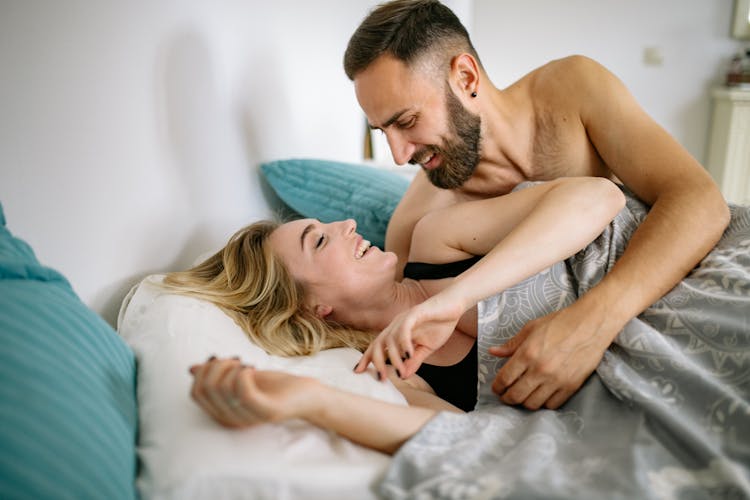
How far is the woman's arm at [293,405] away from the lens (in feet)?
2.47

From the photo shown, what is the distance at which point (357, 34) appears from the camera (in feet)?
4.70

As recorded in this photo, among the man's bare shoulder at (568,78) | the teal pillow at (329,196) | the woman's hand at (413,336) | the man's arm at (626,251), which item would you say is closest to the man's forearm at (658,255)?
the man's arm at (626,251)

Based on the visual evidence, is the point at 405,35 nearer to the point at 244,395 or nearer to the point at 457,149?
the point at 457,149

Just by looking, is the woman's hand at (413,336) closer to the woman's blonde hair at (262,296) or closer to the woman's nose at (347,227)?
the woman's blonde hair at (262,296)

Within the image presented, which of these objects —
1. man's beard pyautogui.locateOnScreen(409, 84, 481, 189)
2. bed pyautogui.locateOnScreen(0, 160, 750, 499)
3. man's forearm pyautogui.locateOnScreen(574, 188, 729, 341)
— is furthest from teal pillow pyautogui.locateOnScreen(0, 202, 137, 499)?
man's beard pyautogui.locateOnScreen(409, 84, 481, 189)

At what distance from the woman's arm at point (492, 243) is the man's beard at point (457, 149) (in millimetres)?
206

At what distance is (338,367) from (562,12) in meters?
3.54

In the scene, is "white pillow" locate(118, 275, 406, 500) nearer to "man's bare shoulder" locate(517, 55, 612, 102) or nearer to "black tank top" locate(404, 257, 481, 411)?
"black tank top" locate(404, 257, 481, 411)

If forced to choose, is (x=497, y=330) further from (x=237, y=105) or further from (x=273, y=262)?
(x=237, y=105)

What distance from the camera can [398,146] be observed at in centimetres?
143

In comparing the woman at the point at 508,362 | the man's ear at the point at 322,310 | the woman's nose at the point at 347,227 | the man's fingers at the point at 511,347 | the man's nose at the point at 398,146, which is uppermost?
the man's nose at the point at 398,146

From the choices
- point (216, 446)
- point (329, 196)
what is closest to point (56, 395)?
point (216, 446)

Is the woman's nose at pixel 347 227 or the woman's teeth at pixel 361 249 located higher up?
the woman's nose at pixel 347 227

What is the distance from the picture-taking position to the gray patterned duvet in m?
0.71
